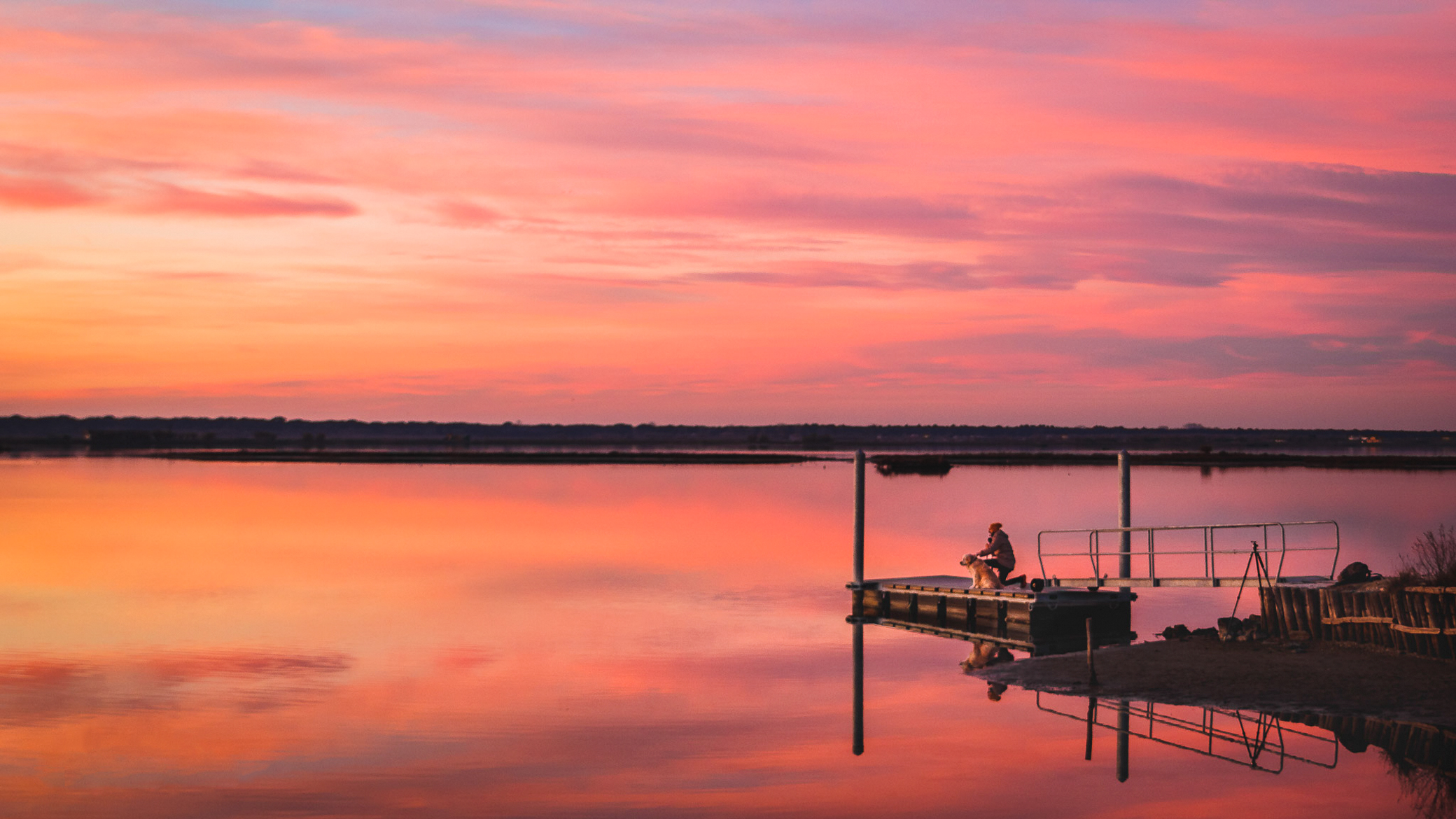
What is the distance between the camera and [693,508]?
74.0m

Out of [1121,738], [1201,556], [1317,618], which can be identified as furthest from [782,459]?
[1121,738]

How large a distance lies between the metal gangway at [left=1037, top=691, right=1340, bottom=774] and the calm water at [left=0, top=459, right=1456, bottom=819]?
0.14 meters

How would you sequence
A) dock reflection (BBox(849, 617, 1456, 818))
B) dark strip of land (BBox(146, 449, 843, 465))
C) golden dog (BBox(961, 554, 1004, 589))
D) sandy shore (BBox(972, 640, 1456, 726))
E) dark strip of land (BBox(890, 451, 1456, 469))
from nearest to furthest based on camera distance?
1. dock reflection (BBox(849, 617, 1456, 818))
2. sandy shore (BBox(972, 640, 1456, 726))
3. golden dog (BBox(961, 554, 1004, 589))
4. dark strip of land (BBox(890, 451, 1456, 469))
5. dark strip of land (BBox(146, 449, 843, 465))

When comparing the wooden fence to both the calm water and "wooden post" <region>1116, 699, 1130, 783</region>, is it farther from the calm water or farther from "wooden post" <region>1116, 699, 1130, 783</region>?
"wooden post" <region>1116, 699, 1130, 783</region>

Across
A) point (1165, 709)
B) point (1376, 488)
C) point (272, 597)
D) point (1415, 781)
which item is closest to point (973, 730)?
point (1165, 709)

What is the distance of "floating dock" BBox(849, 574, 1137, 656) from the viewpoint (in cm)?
2897

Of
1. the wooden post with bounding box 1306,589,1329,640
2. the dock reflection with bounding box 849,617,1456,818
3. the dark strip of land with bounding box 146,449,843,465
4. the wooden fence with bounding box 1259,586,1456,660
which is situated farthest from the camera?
the dark strip of land with bounding box 146,449,843,465

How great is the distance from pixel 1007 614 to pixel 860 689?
6.13 meters

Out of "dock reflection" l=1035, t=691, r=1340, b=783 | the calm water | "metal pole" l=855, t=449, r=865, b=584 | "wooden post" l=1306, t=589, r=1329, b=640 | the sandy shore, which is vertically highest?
"metal pole" l=855, t=449, r=865, b=584

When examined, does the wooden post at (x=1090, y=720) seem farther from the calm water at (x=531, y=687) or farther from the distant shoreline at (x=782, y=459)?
the distant shoreline at (x=782, y=459)

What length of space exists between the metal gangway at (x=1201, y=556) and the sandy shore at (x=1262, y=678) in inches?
84.2

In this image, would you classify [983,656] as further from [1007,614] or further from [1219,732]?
[1219,732]

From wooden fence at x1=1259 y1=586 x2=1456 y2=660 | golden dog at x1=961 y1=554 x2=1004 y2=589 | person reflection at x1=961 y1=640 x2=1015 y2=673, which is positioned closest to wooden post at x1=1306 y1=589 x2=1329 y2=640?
wooden fence at x1=1259 y1=586 x2=1456 y2=660

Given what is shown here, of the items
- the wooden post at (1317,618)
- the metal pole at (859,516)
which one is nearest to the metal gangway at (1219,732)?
the wooden post at (1317,618)
